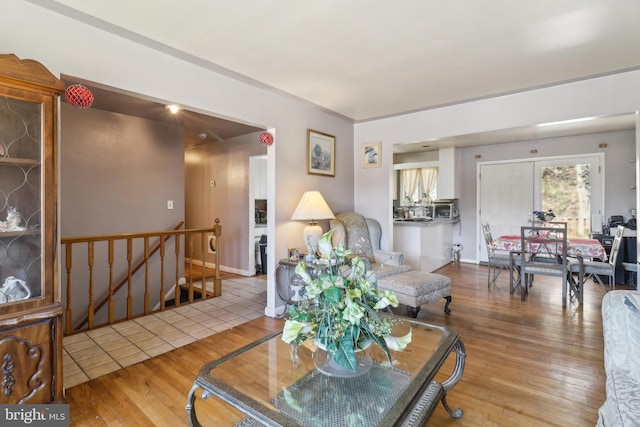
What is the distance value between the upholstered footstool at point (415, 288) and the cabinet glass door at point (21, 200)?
2.61 meters

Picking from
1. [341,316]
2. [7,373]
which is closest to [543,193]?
[341,316]

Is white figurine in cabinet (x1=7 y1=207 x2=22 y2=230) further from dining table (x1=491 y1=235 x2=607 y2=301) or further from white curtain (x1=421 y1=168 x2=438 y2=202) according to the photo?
white curtain (x1=421 y1=168 x2=438 y2=202)

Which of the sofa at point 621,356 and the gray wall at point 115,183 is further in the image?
the gray wall at point 115,183

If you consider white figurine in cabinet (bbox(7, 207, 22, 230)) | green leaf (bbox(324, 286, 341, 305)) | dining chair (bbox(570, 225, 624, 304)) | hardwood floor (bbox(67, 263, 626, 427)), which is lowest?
hardwood floor (bbox(67, 263, 626, 427))

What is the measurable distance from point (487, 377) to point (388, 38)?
8.14 feet

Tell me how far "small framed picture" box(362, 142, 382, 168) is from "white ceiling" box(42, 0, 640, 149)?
119 centimetres

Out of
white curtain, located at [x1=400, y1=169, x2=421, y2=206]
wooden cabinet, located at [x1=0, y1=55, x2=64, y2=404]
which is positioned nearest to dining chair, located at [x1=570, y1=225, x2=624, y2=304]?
white curtain, located at [x1=400, y1=169, x2=421, y2=206]

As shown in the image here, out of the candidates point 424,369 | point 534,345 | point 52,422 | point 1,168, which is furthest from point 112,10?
point 534,345

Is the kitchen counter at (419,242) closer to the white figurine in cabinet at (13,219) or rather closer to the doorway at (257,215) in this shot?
the doorway at (257,215)

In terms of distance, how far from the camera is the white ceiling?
194 centimetres

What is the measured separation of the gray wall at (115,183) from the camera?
12.2 feet

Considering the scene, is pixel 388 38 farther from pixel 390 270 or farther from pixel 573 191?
pixel 573 191

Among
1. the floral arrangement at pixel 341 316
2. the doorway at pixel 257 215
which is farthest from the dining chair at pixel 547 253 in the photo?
the doorway at pixel 257 215

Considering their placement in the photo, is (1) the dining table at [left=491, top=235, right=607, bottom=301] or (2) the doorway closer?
(1) the dining table at [left=491, top=235, right=607, bottom=301]
